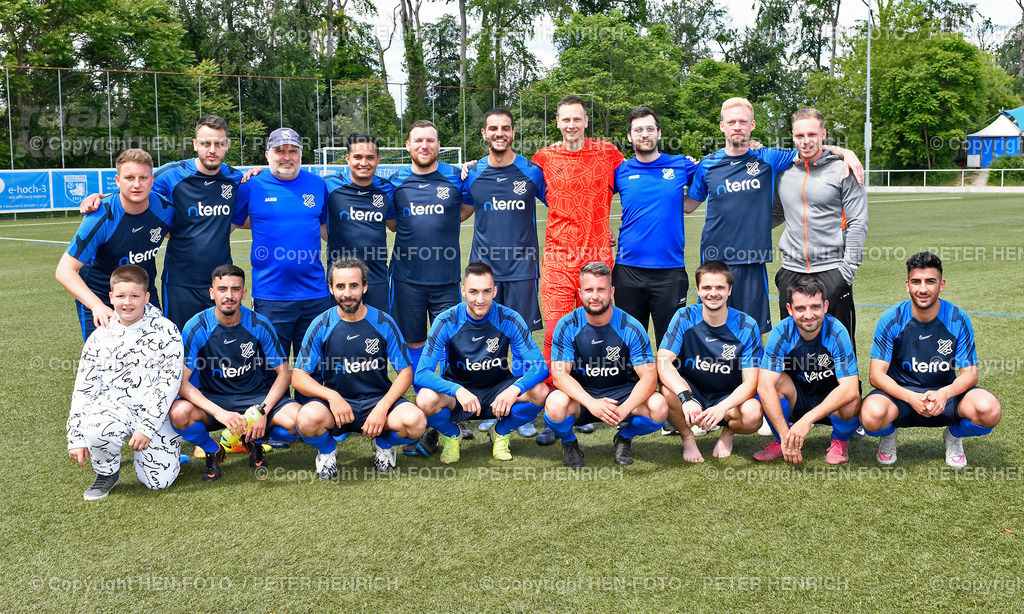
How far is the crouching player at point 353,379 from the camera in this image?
16.2 ft

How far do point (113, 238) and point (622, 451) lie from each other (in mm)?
3395

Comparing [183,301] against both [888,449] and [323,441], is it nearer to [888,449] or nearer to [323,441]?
[323,441]

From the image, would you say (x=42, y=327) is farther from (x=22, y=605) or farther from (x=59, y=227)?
(x=59, y=227)

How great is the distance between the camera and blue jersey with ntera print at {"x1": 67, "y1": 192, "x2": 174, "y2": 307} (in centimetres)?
522

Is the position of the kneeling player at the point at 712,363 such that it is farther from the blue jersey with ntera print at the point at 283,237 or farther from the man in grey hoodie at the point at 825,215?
the blue jersey with ntera print at the point at 283,237

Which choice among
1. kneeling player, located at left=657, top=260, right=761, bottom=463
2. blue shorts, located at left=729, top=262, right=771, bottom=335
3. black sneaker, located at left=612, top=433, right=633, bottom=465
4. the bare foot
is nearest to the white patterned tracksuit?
black sneaker, located at left=612, top=433, right=633, bottom=465

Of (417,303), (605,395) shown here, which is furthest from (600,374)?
(417,303)

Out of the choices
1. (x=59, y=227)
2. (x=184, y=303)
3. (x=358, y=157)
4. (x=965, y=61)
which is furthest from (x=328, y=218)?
(x=965, y=61)

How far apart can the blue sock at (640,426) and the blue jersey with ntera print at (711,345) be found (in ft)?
1.32

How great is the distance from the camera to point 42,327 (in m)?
9.63

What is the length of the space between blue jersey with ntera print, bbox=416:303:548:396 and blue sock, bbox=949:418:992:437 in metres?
2.38

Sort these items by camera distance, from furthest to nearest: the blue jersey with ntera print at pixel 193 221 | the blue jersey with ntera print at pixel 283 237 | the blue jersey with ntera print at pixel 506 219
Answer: the blue jersey with ntera print at pixel 506 219, the blue jersey with ntera print at pixel 283 237, the blue jersey with ntera print at pixel 193 221

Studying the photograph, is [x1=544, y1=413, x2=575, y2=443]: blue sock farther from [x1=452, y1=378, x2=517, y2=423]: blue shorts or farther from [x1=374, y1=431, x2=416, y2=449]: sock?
[x1=374, y1=431, x2=416, y2=449]: sock

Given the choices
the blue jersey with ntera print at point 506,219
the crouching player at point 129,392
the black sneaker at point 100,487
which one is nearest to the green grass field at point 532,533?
the black sneaker at point 100,487
